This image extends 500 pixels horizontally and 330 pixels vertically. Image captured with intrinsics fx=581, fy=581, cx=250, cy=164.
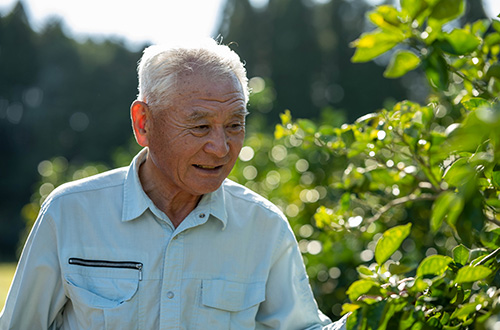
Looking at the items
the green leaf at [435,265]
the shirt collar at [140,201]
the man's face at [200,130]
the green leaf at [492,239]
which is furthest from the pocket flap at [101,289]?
the green leaf at [492,239]

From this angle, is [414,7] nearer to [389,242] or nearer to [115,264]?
[389,242]

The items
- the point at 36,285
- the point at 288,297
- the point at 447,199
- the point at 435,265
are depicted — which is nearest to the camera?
the point at 447,199

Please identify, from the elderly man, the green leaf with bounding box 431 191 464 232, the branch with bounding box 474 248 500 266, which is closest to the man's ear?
the elderly man

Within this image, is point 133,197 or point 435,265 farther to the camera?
point 133,197

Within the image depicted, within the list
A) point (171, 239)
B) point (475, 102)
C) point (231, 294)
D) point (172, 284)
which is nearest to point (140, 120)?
point (171, 239)

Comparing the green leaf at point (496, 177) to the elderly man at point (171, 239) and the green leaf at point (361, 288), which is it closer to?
the green leaf at point (361, 288)

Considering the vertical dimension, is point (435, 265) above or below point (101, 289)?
above

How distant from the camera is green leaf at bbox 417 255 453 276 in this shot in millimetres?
1401

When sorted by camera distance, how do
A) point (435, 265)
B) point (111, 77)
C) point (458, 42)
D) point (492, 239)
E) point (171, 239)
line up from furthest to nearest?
1. point (111, 77)
2. point (171, 239)
3. point (492, 239)
4. point (435, 265)
5. point (458, 42)

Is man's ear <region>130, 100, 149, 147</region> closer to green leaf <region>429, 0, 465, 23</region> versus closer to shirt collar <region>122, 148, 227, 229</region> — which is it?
shirt collar <region>122, 148, 227, 229</region>

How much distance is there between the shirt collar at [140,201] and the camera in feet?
A: 6.98

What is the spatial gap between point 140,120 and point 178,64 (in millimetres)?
281

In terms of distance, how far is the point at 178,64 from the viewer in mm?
2053

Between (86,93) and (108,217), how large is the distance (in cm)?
2771
